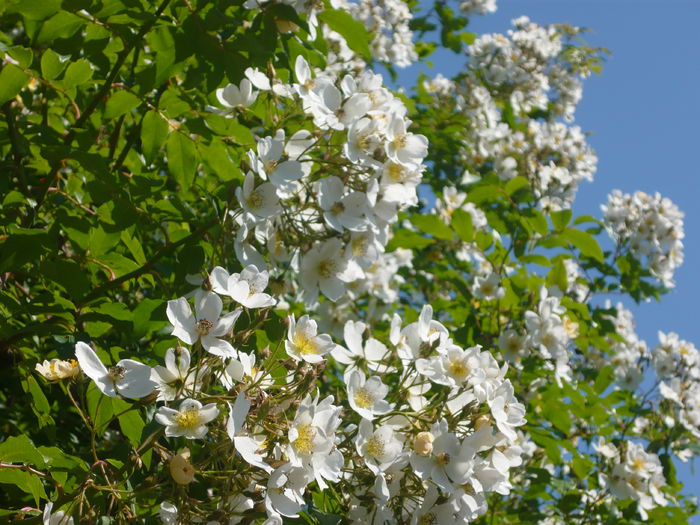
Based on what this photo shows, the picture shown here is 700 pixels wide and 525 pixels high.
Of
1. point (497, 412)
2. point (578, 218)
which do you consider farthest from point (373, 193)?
point (578, 218)

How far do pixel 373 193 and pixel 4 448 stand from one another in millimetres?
929

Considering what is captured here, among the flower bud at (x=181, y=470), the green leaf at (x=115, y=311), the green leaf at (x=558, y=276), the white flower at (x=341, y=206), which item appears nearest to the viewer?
the flower bud at (x=181, y=470)

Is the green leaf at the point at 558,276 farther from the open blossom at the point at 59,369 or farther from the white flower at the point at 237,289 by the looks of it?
the open blossom at the point at 59,369

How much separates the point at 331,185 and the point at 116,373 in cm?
71

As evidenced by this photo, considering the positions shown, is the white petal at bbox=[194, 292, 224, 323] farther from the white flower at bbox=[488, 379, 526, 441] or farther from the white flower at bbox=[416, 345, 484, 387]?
the white flower at bbox=[488, 379, 526, 441]

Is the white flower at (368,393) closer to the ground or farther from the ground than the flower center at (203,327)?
farther from the ground

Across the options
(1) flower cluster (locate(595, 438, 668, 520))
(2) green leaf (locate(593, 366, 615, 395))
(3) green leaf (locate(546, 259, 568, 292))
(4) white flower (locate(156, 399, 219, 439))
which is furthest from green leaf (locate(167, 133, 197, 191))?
(1) flower cluster (locate(595, 438, 668, 520))

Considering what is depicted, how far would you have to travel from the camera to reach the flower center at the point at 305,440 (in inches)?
49.8

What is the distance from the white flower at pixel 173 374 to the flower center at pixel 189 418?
7cm

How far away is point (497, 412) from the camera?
5.00 ft

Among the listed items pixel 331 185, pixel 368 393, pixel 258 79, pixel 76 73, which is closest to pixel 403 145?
pixel 331 185

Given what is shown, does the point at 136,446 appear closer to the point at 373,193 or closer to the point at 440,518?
the point at 440,518

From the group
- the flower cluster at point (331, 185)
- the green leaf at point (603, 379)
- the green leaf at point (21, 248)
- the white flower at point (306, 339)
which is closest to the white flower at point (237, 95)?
the flower cluster at point (331, 185)

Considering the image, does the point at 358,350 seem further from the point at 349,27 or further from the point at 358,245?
the point at 349,27
